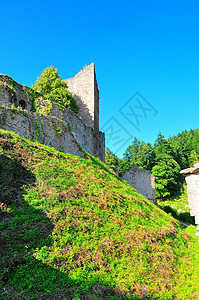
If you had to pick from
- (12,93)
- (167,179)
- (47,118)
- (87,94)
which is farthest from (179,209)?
(12,93)

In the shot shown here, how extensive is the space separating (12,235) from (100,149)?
727 inches

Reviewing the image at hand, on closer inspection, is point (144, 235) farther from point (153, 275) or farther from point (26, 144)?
point (26, 144)

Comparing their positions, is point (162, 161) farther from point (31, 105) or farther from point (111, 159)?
point (31, 105)

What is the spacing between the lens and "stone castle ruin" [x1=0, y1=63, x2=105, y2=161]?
9117mm

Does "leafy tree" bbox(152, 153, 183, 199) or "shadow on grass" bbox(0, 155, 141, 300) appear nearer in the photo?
"shadow on grass" bbox(0, 155, 141, 300)

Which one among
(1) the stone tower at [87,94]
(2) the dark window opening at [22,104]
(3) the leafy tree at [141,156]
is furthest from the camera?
(3) the leafy tree at [141,156]

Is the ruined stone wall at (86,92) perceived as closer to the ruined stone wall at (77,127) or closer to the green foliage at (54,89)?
the green foliage at (54,89)

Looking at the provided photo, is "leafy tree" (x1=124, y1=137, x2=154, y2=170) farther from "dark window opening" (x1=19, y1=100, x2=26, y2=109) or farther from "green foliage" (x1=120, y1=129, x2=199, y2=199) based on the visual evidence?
"dark window opening" (x1=19, y1=100, x2=26, y2=109)

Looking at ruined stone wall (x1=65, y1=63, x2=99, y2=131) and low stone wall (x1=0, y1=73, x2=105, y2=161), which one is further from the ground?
ruined stone wall (x1=65, y1=63, x2=99, y2=131)

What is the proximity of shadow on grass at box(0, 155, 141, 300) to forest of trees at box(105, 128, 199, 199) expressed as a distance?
1775 centimetres

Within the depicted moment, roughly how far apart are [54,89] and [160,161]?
19.0 meters

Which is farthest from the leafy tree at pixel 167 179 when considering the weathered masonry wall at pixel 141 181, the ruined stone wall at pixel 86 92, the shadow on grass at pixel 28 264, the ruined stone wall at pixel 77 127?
the shadow on grass at pixel 28 264

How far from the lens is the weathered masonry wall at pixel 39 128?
28.6 feet


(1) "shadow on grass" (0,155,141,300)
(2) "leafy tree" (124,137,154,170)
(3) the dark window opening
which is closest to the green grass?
(2) "leafy tree" (124,137,154,170)
